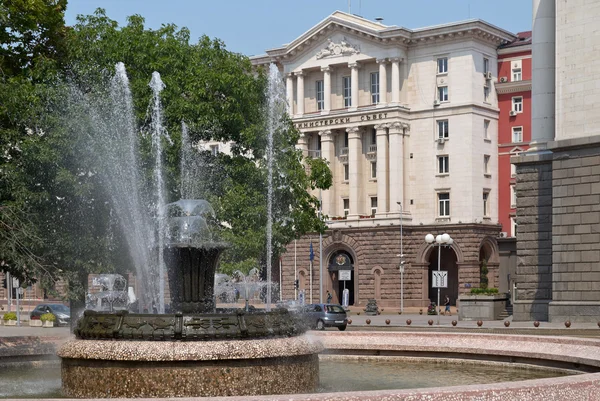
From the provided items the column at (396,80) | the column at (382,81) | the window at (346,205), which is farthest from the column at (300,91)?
the column at (396,80)

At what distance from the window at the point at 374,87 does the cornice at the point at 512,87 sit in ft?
27.2

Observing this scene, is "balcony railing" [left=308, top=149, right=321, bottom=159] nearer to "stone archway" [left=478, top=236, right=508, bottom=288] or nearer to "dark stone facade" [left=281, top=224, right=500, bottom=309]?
"dark stone facade" [left=281, top=224, right=500, bottom=309]

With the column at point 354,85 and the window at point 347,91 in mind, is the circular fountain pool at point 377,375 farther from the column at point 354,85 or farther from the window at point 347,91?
the window at point 347,91

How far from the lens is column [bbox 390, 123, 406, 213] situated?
238 feet

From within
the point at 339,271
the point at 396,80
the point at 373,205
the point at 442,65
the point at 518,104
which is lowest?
the point at 339,271

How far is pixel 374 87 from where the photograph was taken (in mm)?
A: 74750

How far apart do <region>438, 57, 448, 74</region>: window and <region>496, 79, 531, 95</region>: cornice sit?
3939 millimetres

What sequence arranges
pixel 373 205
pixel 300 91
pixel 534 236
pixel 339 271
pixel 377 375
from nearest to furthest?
pixel 377 375 < pixel 534 236 < pixel 339 271 < pixel 373 205 < pixel 300 91

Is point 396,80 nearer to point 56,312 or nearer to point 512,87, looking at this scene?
point 512,87

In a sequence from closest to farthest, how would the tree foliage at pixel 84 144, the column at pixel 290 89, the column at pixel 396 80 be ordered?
1. the tree foliage at pixel 84 144
2. the column at pixel 396 80
3. the column at pixel 290 89

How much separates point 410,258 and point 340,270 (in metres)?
5.38

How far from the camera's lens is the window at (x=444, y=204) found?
2837 inches

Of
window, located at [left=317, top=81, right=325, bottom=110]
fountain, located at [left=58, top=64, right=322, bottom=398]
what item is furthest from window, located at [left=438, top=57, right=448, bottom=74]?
fountain, located at [left=58, top=64, right=322, bottom=398]

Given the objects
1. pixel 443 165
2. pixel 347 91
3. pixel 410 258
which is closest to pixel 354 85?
pixel 347 91
